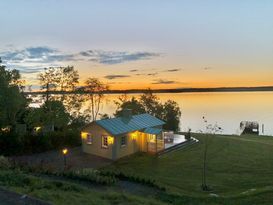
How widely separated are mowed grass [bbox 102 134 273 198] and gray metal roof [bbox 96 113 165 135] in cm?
214

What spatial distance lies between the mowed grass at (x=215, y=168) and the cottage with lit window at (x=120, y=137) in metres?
1.00

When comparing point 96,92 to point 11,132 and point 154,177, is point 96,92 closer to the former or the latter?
point 11,132

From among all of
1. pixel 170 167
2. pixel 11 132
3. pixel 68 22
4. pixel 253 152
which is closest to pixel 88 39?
pixel 68 22

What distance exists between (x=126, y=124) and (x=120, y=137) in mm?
1695

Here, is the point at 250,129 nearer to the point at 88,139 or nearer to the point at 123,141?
the point at 123,141

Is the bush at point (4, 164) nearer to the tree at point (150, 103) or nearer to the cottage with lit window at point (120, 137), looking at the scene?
the cottage with lit window at point (120, 137)

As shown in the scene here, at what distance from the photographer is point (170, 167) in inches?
781

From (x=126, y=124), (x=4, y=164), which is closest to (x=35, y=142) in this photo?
(x=126, y=124)

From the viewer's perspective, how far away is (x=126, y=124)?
24.2m

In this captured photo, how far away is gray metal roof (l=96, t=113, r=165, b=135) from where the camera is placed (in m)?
22.7

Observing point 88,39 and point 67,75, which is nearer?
point 88,39

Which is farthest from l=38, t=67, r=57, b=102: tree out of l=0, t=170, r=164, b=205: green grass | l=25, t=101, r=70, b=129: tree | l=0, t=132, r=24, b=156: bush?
l=0, t=170, r=164, b=205: green grass

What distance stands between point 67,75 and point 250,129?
29137 millimetres

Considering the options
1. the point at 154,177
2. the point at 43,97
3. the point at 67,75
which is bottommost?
the point at 154,177
